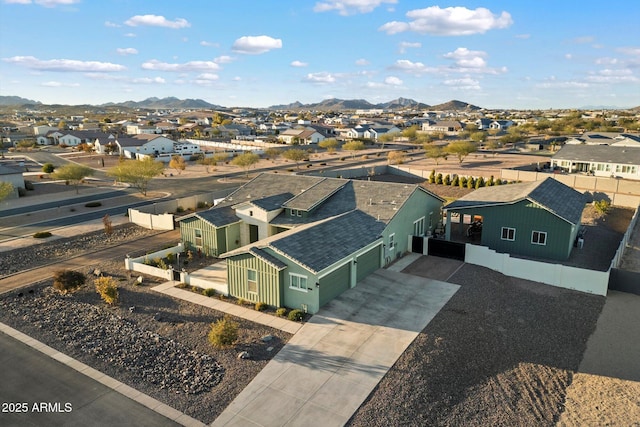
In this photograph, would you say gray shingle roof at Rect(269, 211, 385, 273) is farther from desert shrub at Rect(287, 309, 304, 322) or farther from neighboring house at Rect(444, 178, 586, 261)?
neighboring house at Rect(444, 178, 586, 261)

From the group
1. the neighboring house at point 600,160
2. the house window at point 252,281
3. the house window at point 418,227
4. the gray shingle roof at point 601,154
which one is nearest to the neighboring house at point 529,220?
the house window at point 418,227

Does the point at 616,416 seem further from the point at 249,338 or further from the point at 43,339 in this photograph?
the point at 43,339

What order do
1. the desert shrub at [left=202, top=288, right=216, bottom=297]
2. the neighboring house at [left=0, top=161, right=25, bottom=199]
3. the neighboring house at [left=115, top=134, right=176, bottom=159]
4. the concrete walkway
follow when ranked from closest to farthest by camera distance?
the concrete walkway → the desert shrub at [left=202, top=288, right=216, bottom=297] → the neighboring house at [left=0, top=161, right=25, bottom=199] → the neighboring house at [left=115, top=134, right=176, bottom=159]

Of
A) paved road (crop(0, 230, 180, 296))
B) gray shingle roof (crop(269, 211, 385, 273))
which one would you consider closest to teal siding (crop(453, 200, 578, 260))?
gray shingle roof (crop(269, 211, 385, 273))

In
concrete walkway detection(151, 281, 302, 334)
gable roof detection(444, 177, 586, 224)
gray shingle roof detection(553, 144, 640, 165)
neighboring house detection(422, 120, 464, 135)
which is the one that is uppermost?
neighboring house detection(422, 120, 464, 135)

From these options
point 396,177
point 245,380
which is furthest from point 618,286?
point 396,177

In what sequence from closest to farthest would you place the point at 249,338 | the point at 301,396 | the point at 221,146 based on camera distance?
the point at 301,396 → the point at 249,338 → the point at 221,146
